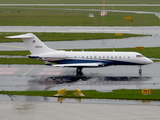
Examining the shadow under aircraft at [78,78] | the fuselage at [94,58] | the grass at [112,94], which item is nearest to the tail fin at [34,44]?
the fuselage at [94,58]

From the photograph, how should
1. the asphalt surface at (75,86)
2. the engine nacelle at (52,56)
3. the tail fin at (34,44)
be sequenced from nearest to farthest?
the asphalt surface at (75,86) < the engine nacelle at (52,56) < the tail fin at (34,44)

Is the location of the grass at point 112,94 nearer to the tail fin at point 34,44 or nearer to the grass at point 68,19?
the tail fin at point 34,44

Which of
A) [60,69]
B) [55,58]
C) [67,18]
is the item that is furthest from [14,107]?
[67,18]

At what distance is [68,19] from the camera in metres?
105

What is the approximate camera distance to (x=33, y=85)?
43.0 metres

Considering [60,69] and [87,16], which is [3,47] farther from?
[87,16]

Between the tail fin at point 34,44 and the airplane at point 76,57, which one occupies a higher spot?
the tail fin at point 34,44

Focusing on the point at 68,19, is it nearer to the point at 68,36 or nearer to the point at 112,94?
the point at 68,36

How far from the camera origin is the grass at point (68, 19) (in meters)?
98.0

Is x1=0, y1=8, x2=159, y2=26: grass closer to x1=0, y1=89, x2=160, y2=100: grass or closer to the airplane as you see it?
the airplane

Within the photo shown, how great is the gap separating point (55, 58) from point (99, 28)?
141 ft

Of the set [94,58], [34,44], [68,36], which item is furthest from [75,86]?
[68,36]

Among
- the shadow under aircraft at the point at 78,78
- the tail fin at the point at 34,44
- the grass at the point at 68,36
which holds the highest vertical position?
the grass at the point at 68,36

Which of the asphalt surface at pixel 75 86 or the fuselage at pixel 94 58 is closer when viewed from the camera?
the asphalt surface at pixel 75 86
